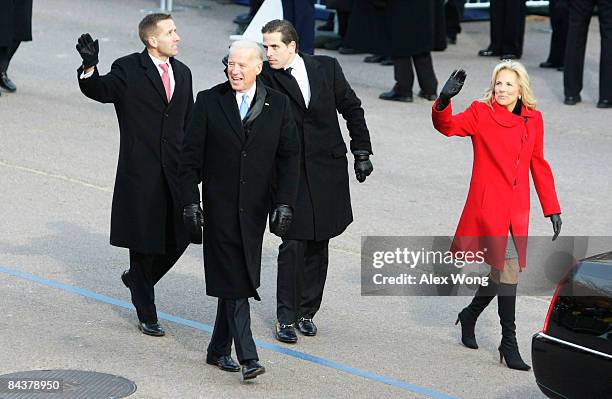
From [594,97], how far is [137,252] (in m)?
8.83

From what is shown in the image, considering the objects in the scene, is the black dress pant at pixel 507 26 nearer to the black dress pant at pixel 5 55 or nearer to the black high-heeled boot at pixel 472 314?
the black dress pant at pixel 5 55

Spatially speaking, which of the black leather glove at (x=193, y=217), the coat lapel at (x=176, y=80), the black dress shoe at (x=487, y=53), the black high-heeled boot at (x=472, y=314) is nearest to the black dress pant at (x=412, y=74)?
the black dress shoe at (x=487, y=53)

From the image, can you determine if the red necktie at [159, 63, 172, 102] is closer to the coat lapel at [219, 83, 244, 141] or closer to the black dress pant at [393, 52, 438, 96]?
the coat lapel at [219, 83, 244, 141]

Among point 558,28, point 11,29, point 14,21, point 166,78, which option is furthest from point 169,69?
point 558,28

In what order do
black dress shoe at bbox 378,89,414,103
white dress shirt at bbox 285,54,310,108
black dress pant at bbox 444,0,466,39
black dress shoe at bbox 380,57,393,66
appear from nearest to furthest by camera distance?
1. white dress shirt at bbox 285,54,310,108
2. black dress shoe at bbox 378,89,414,103
3. black dress shoe at bbox 380,57,393,66
4. black dress pant at bbox 444,0,466,39

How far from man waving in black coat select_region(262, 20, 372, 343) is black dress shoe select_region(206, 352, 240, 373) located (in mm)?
616

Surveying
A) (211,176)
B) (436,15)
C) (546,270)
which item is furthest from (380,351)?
(436,15)

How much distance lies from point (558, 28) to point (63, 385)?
1123cm

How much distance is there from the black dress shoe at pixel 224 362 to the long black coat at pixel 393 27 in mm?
7765

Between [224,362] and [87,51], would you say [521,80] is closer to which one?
[224,362]

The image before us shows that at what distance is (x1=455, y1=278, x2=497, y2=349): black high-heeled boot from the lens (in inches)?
306

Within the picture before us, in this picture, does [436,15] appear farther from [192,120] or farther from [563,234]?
[192,120]

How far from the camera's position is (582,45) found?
14.7m

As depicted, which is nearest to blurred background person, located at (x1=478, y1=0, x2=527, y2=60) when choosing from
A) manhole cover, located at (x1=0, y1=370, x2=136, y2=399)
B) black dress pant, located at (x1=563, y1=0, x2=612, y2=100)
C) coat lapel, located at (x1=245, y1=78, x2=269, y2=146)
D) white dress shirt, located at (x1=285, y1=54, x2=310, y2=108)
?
black dress pant, located at (x1=563, y1=0, x2=612, y2=100)
